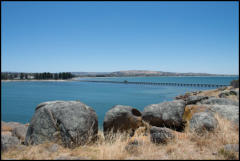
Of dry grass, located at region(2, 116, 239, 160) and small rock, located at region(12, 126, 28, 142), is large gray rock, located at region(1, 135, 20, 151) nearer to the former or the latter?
dry grass, located at region(2, 116, 239, 160)

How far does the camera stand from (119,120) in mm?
9031

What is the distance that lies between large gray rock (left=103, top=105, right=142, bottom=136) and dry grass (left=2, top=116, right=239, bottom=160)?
1.85 meters

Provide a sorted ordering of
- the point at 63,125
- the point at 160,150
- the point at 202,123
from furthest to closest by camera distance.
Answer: the point at 202,123, the point at 63,125, the point at 160,150

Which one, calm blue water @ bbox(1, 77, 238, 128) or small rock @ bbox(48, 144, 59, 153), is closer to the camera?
small rock @ bbox(48, 144, 59, 153)

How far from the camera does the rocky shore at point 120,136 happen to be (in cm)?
562

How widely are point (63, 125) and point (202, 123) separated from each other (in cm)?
503

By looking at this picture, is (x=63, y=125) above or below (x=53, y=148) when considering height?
above

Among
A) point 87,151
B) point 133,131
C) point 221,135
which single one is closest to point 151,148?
point 87,151

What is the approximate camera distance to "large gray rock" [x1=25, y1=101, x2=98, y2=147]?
6.71 metres

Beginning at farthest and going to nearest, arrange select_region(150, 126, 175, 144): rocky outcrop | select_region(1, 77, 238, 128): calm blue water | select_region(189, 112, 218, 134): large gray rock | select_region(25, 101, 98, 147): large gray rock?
select_region(1, 77, 238, 128): calm blue water < select_region(189, 112, 218, 134): large gray rock < select_region(150, 126, 175, 144): rocky outcrop < select_region(25, 101, 98, 147): large gray rock

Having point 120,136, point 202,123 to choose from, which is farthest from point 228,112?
point 120,136

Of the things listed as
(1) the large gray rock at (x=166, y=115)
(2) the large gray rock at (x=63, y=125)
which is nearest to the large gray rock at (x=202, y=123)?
(1) the large gray rock at (x=166, y=115)

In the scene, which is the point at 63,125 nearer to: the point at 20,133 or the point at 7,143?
the point at 7,143

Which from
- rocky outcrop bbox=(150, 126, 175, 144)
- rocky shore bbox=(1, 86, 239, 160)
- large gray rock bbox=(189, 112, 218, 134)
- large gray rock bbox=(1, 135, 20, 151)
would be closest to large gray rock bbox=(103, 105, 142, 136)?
rocky shore bbox=(1, 86, 239, 160)
